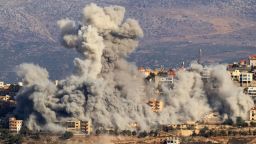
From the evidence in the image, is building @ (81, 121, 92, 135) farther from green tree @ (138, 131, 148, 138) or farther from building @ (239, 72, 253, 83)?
building @ (239, 72, 253, 83)

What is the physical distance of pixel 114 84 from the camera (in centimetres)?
9294

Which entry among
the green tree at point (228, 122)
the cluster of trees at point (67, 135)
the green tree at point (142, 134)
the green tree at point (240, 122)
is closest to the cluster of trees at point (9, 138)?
the cluster of trees at point (67, 135)

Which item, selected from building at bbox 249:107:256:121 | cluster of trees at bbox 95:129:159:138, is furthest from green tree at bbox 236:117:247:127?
cluster of trees at bbox 95:129:159:138

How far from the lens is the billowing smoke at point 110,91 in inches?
3570

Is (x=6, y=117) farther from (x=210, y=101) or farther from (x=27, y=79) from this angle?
(x=210, y=101)

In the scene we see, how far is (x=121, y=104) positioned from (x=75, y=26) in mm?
6232

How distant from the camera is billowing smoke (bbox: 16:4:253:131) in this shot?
298ft

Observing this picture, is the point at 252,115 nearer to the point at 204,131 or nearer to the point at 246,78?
the point at 204,131

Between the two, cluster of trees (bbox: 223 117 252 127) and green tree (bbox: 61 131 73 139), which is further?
cluster of trees (bbox: 223 117 252 127)

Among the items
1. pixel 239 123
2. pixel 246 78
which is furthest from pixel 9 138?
pixel 246 78

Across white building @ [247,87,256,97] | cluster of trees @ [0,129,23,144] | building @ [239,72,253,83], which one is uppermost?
building @ [239,72,253,83]

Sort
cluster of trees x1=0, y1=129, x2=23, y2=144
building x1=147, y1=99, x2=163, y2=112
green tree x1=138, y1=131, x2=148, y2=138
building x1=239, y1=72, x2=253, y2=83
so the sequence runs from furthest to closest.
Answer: building x1=239, y1=72, x2=253, y2=83 < building x1=147, y1=99, x2=163, y2=112 < cluster of trees x1=0, y1=129, x2=23, y2=144 < green tree x1=138, y1=131, x2=148, y2=138

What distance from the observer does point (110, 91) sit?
300 ft

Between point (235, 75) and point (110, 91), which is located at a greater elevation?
point (235, 75)
